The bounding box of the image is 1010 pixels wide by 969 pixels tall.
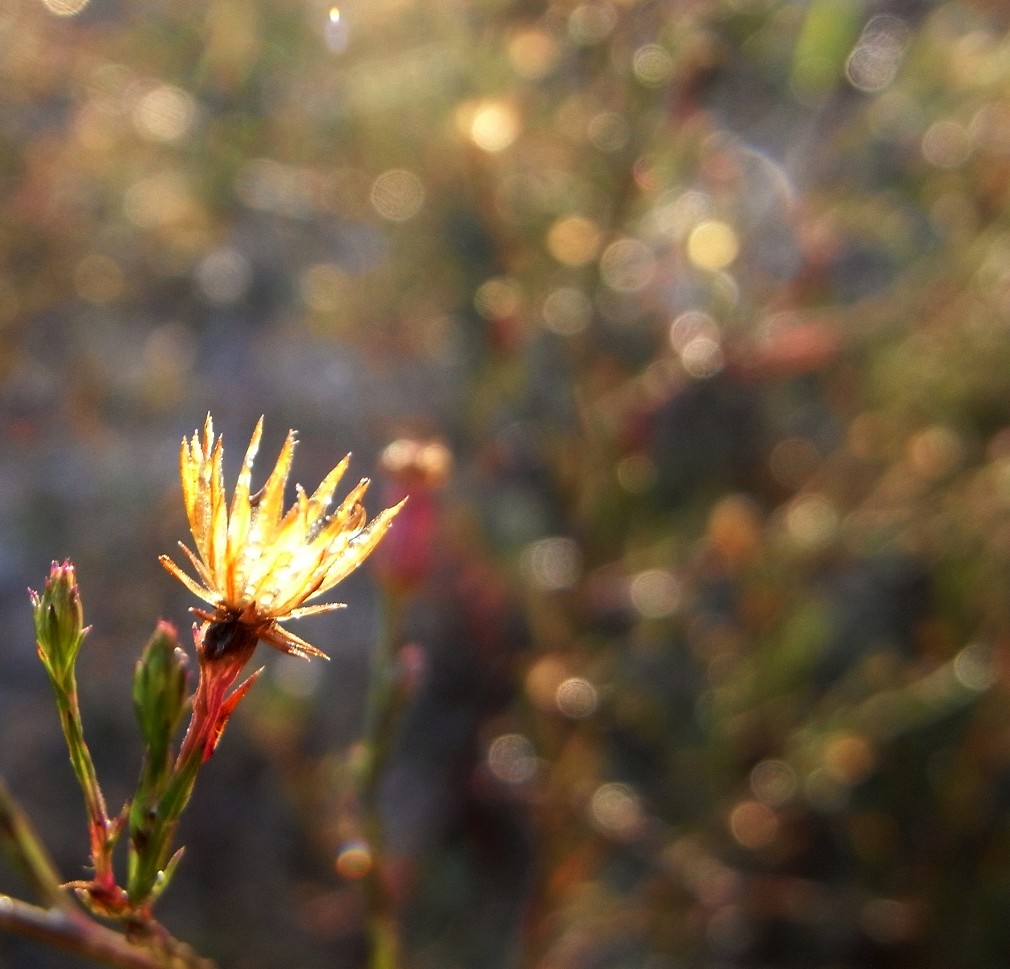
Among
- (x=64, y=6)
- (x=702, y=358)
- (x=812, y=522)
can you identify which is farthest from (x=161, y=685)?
(x=64, y=6)

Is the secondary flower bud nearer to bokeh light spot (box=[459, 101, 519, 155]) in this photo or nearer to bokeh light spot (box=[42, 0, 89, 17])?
bokeh light spot (box=[459, 101, 519, 155])

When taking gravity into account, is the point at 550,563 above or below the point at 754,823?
above

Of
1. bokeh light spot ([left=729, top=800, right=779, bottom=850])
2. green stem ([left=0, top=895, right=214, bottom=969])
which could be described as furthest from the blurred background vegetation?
green stem ([left=0, top=895, right=214, bottom=969])

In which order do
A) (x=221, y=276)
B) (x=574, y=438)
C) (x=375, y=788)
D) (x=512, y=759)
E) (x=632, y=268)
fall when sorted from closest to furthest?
1. (x=375, y=788)
2. (x=574, y=438)
3. (x=512, y=759)
4. (x=632, y=268)
5. (x=221, y=276)

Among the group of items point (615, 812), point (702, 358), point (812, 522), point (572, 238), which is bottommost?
point (615, 812)

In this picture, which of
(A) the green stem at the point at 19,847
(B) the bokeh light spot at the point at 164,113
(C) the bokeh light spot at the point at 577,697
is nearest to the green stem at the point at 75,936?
(A) the green stem at the point at 19,847

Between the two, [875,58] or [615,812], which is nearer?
[615,812]

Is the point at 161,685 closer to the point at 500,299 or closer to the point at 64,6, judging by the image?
the point at 500,299

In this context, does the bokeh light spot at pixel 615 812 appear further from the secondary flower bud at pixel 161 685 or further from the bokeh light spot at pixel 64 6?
the bokeh light spot at pixel 64 6
